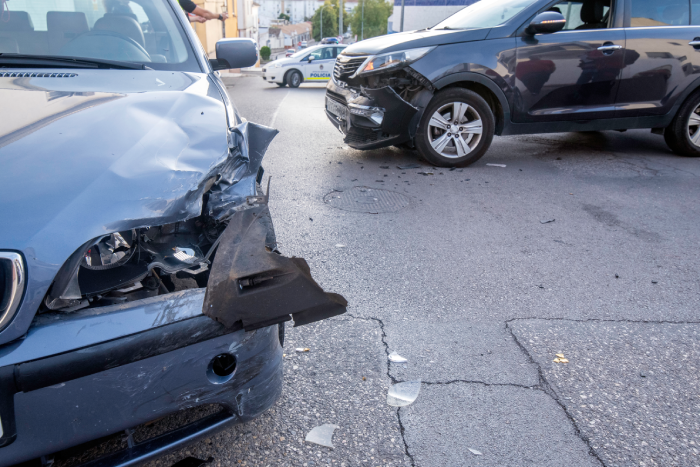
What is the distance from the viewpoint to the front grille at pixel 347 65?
6.07 meters

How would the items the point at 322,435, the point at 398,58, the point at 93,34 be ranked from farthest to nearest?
the point at 398,58 → the point at 93,34 → the point at 322,435

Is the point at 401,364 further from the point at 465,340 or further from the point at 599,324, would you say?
the point at 599,324

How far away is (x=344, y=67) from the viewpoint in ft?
20.8

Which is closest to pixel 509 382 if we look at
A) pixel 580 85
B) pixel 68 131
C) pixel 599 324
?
pixel 599 324

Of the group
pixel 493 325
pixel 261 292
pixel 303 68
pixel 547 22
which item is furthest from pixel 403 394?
pixel 303 68

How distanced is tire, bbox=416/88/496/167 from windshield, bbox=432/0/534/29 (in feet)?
3.33

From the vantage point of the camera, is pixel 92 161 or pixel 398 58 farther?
pixel 398 58

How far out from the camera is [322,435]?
2.11 metres

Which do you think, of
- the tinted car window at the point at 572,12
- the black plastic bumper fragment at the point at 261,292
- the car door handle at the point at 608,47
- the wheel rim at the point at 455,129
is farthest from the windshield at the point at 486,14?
the black plastic bumper fragment at the point at 261,292

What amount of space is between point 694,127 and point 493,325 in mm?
5717

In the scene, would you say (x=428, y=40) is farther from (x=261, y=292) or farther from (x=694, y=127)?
(x=261, y=292)

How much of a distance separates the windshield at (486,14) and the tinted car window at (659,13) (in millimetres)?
1352

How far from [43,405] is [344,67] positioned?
→ 5.61 m

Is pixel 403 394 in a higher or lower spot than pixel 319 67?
lower
